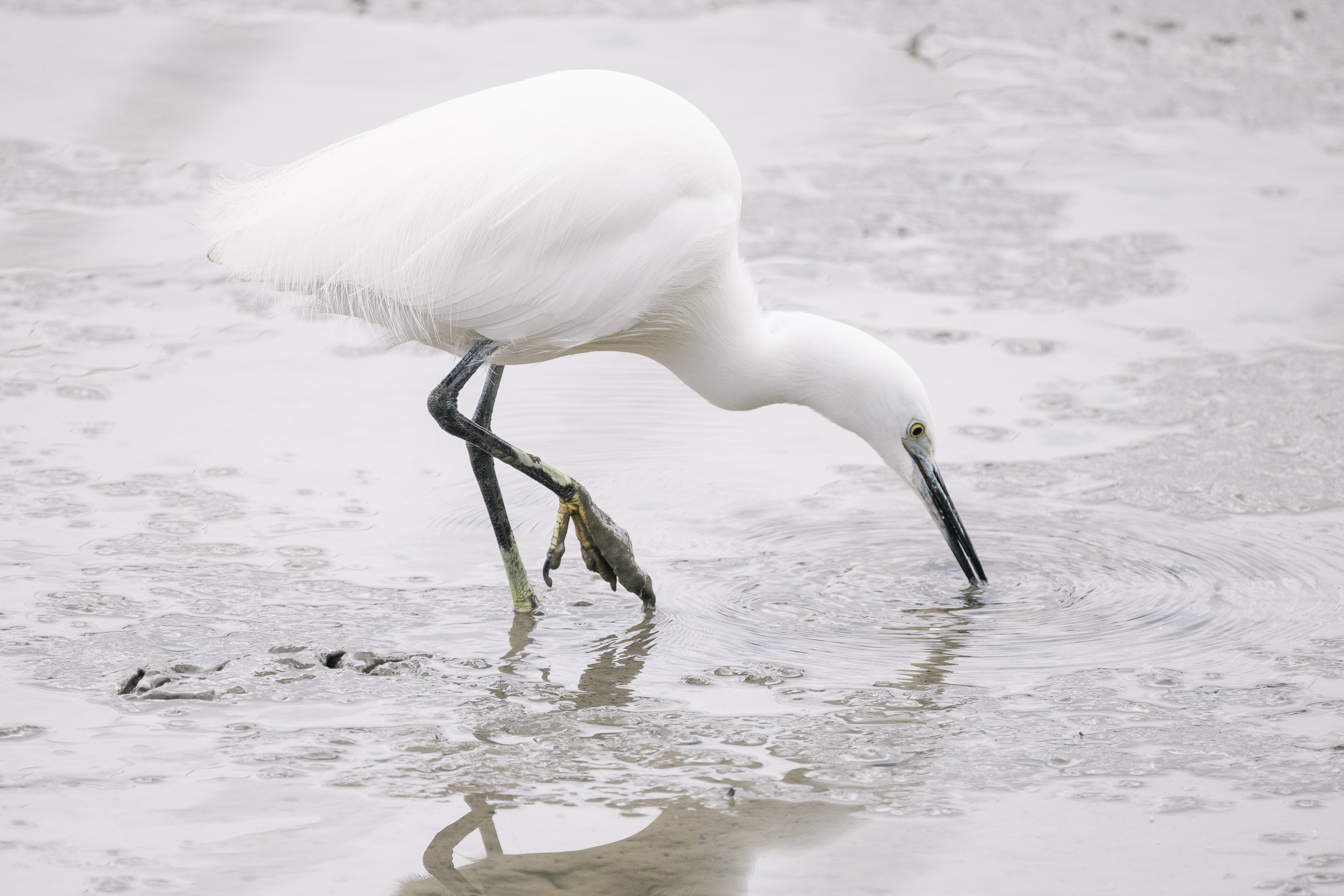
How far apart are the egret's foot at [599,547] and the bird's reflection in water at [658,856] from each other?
124 cm

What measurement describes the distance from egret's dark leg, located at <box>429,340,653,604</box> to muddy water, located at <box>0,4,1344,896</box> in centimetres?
17

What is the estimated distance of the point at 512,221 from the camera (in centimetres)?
471

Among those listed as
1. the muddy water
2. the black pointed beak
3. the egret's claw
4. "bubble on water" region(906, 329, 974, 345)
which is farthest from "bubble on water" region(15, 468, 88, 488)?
"bubble on water" region(906, 329, 974, 345)

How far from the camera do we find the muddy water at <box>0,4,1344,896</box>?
3.71m

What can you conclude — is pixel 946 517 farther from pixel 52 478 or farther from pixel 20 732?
pixel 52 478

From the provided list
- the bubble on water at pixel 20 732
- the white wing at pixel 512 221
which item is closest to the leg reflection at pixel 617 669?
the white wing at pixel 512 221

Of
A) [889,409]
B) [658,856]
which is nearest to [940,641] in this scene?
[889,409]

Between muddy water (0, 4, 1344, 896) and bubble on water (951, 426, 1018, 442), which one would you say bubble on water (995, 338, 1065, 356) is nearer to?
muddy water (0, 4, 1344, 896)

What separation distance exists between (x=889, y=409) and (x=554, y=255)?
1.25m

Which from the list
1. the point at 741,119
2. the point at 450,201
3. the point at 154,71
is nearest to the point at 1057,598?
the point at 450,201

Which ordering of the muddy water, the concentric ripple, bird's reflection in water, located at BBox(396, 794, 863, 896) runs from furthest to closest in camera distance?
1. the concentric ripple
2. the muddy water
3. bird's reflection in water, located at BBox(396, 794, 863, 896)

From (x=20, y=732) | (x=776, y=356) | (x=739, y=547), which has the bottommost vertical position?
(x=739, y=547)

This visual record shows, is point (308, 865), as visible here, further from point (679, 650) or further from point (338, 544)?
point (338, 544)

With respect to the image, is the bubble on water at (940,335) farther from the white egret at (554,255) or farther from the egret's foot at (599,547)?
the egret's foot at (599,547)
